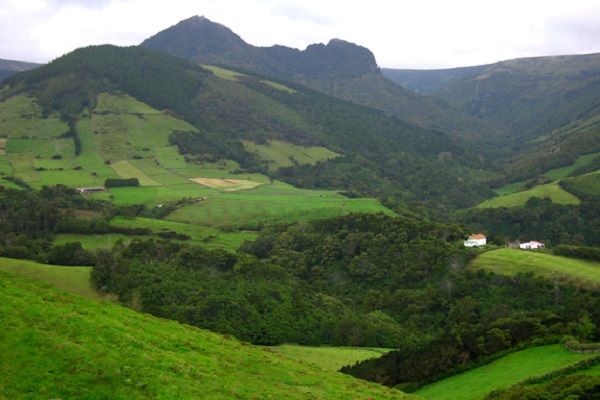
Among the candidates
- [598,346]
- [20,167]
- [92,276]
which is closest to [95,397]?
[598,346]

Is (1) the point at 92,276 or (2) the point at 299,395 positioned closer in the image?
(2) the point at 299,395

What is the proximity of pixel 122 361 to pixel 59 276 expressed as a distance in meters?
68.7

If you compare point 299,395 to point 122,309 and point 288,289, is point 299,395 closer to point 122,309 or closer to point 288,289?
point 122,309

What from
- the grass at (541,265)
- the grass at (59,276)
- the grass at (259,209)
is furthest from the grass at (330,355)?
the grass at (259,209)

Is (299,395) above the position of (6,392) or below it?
below

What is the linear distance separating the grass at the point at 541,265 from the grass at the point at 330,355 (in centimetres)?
4014

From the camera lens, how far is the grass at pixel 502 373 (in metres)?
35.3

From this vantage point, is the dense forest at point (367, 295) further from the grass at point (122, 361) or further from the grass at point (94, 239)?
the grass at point (122, 361)

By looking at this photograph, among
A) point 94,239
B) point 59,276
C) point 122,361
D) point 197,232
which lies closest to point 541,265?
point 59,276

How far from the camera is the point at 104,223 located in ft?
440

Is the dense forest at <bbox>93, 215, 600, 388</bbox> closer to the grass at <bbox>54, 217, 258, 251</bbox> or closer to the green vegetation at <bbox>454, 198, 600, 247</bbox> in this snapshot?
the grass at <bbox>54, 217, 258, 251</bbox>

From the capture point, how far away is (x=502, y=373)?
37.7 m

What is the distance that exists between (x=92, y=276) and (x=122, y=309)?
6041 centimetres

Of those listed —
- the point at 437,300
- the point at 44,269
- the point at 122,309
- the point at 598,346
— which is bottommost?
the point at 437,300
